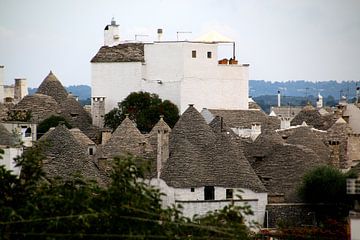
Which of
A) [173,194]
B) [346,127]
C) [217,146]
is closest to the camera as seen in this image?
[173,194]

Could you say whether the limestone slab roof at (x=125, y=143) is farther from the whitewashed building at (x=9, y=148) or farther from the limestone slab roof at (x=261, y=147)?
the whitewashed building at (x=9, y=148)

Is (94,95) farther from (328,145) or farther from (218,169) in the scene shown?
(218,169)

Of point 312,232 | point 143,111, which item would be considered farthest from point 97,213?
point 143,111

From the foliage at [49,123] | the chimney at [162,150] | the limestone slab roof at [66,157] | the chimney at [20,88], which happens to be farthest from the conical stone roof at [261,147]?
the chimney at [20,88]

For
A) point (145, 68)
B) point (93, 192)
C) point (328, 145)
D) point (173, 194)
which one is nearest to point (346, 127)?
point (328, 145)

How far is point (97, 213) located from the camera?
99.8ft

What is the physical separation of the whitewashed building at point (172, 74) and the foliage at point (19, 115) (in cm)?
556

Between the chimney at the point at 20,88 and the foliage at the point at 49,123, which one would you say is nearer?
the foliage at the point at 49,123

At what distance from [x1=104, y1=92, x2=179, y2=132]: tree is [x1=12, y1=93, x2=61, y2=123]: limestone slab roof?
309cm

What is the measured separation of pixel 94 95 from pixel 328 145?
19741 millimetres

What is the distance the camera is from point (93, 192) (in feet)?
109

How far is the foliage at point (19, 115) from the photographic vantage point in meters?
75.6

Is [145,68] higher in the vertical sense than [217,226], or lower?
higher

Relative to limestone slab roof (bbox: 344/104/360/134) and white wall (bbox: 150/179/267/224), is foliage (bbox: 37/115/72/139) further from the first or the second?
white wall (bbox: 150/179/267/224)
